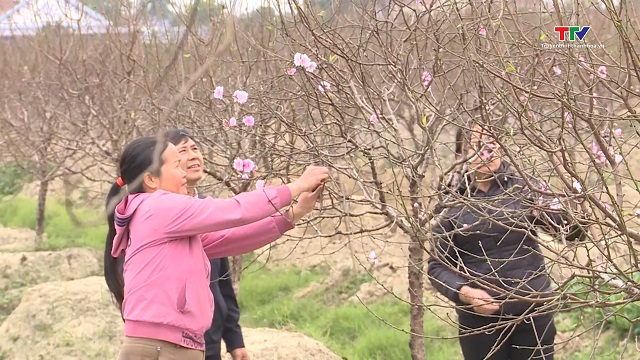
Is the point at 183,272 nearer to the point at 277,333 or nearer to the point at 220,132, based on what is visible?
the point at 220,132

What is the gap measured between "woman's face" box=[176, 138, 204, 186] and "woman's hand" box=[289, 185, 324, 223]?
348 millimetres

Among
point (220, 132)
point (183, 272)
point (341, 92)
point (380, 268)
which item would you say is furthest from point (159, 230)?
point (380, 268)

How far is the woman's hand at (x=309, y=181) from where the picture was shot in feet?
7.87

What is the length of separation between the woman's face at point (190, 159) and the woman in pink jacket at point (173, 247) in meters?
0.04

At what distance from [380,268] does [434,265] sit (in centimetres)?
491

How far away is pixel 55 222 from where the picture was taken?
11.6m

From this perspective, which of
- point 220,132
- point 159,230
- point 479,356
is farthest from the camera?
point 220,132

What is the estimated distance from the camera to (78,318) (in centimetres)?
586

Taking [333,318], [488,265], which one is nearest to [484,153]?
[488,265]

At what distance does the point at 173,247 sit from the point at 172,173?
26cm

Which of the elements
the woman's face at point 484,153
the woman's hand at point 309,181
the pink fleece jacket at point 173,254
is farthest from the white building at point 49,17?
the woman's hand at point 309,181

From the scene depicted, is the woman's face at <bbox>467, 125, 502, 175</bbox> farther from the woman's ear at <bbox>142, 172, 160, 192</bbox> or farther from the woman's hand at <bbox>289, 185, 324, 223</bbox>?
Result: the woman's ear at <bbox>142, 172, 160, 192</bbox>

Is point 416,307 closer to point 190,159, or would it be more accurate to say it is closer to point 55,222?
point 190,159

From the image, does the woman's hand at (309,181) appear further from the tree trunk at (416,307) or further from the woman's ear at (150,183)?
the tree trunk at (416,307)
